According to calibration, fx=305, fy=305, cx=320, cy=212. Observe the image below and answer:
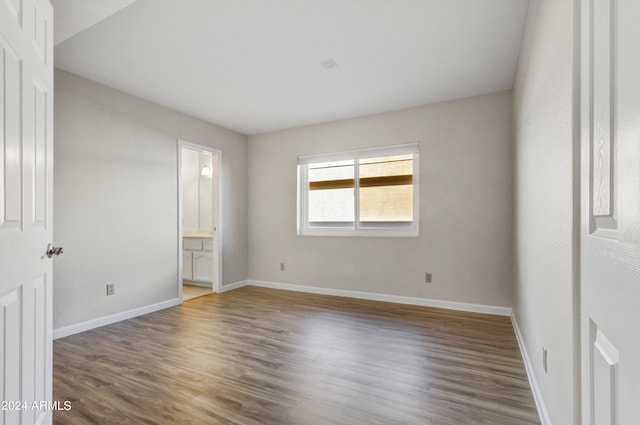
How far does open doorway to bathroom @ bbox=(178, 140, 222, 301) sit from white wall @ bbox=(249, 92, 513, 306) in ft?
3.62

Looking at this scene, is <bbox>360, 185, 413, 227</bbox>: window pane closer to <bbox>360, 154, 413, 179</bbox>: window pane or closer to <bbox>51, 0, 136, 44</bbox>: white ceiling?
<bbox>360, 154, 413, 179</bbox>: window pane

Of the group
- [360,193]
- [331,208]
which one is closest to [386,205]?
[360,193]

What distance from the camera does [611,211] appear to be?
64cm

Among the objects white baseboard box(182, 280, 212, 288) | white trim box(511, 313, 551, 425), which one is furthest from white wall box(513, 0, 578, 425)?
white baseboard box(182, 280, 212, 288)

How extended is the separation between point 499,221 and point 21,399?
398cm

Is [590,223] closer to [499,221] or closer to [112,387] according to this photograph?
[112,387]

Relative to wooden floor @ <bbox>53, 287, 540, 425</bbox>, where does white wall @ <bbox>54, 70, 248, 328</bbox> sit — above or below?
above

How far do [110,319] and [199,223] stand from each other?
266 cm

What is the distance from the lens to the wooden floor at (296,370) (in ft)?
5.71

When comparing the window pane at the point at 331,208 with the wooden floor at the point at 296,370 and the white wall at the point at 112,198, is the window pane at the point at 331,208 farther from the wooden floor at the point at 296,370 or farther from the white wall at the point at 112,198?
the white wall at the point at 112,198

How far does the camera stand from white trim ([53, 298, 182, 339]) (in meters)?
2.88

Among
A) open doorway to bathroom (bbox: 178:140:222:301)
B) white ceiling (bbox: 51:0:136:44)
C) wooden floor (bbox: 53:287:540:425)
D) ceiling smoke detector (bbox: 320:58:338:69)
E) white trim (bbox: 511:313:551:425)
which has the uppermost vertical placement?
ceiling smoke detector (bbox: 320:58:338:69)

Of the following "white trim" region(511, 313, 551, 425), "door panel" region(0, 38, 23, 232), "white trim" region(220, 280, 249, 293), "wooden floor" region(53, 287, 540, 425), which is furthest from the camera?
"white trim" region(220, 280, 249, 293)

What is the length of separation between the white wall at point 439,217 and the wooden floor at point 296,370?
494mm
